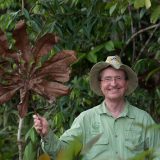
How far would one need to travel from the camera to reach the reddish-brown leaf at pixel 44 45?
6.24 ft

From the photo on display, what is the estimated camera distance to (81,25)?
3.91 m

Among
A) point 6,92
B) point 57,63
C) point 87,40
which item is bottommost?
point 6,92

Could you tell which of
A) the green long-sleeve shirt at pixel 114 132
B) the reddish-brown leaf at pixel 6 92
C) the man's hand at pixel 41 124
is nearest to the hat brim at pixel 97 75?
the green long-sleeve shirt at pixel 114 132

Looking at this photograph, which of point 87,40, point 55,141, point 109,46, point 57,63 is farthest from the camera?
point 87,40

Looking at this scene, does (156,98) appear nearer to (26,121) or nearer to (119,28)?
(119,28)

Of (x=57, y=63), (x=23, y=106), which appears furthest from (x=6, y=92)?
(x=57, y=63)

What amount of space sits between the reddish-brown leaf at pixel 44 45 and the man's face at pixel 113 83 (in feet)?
3.21

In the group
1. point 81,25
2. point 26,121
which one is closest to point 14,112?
point 26,121

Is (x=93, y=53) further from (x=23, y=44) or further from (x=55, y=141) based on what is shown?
(x=23, y=44)

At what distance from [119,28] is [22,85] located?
2.09m

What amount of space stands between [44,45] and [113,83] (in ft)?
3.29

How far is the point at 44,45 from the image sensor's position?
193cm

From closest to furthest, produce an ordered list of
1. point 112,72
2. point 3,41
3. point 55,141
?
point 3,41, point 55,141, point 112,72

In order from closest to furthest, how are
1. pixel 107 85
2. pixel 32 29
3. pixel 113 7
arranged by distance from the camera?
pixel 107 85 → pixel 113 7 → pixel 32 29
